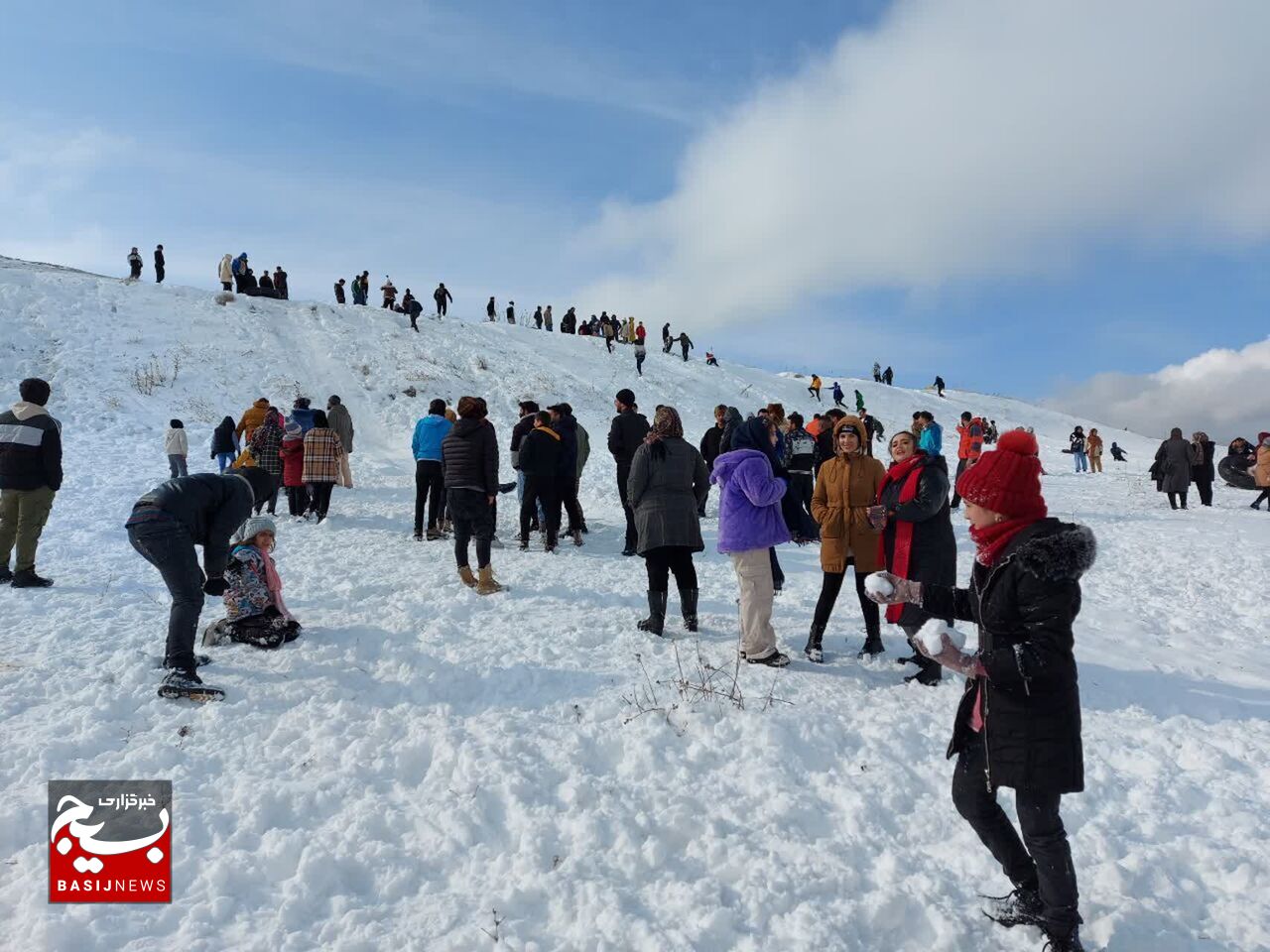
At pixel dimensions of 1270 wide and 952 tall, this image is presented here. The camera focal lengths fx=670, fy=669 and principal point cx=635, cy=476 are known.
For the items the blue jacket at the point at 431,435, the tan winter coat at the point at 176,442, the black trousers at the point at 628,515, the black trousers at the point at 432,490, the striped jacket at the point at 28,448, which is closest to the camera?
the striped jacket at the point at 28,448

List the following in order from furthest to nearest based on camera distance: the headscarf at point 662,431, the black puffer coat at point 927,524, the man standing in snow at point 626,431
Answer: the man standing in snow at point 626,431 < the headscarf at point 662,431 < the black puffer coat at point 927,524

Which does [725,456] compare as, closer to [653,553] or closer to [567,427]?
[653,553]

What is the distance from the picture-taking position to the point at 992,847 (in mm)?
2912

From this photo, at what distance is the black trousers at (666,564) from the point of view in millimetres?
6059

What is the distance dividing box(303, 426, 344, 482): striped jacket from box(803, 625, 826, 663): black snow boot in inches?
323

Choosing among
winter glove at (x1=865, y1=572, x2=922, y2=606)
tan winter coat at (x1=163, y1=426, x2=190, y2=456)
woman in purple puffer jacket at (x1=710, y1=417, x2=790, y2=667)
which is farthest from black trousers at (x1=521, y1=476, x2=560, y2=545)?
tan winter coat at (x1=163, y1=426, x2=190, y2=456)

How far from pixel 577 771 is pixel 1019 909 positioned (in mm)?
2313

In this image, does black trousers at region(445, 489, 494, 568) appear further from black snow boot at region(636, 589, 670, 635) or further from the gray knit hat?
black snow boot at region(636, 589, 670, 635)

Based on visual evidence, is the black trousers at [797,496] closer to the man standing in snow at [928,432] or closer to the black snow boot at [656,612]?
the man standing in snow at [928,432]

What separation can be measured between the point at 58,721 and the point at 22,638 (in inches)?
78.3

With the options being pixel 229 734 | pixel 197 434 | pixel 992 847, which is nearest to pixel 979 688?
pixel 992 847

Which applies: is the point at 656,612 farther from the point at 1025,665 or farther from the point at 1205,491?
the point at 1205,491

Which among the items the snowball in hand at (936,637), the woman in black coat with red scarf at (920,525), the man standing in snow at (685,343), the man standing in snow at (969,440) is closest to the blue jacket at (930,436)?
the man standing in snow at (969,440)

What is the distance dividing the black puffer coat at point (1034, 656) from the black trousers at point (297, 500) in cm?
1103
